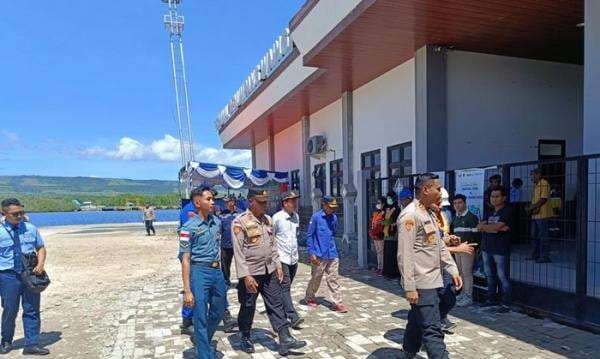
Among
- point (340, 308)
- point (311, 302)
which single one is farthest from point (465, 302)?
point (311, 302)

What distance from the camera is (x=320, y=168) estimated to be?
732 inches

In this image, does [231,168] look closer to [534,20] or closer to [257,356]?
[534,20]

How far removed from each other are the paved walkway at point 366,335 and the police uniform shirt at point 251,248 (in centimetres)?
100

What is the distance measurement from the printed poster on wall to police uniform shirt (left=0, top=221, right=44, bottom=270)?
6.29 meters

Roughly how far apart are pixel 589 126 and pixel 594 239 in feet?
6.03

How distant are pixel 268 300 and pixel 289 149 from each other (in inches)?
697

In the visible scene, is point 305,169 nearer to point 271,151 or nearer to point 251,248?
point 271,151

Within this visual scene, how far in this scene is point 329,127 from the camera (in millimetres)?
17312

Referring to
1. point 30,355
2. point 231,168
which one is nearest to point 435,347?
point 30,355

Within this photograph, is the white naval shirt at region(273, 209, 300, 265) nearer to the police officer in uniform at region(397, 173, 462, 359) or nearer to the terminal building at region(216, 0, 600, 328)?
the police officer in uniform at region(397, 173, 462, 359)

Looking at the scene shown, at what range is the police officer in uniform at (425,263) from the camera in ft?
12.8

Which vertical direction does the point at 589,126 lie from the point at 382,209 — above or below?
above

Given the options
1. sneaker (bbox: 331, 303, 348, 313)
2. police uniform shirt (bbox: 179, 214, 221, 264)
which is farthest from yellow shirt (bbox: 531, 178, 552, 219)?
police uniform shirt (bbox: 179, 214, 221, 264)

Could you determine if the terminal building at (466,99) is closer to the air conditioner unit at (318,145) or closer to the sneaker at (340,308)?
the air conditioner unit at (318,145)
